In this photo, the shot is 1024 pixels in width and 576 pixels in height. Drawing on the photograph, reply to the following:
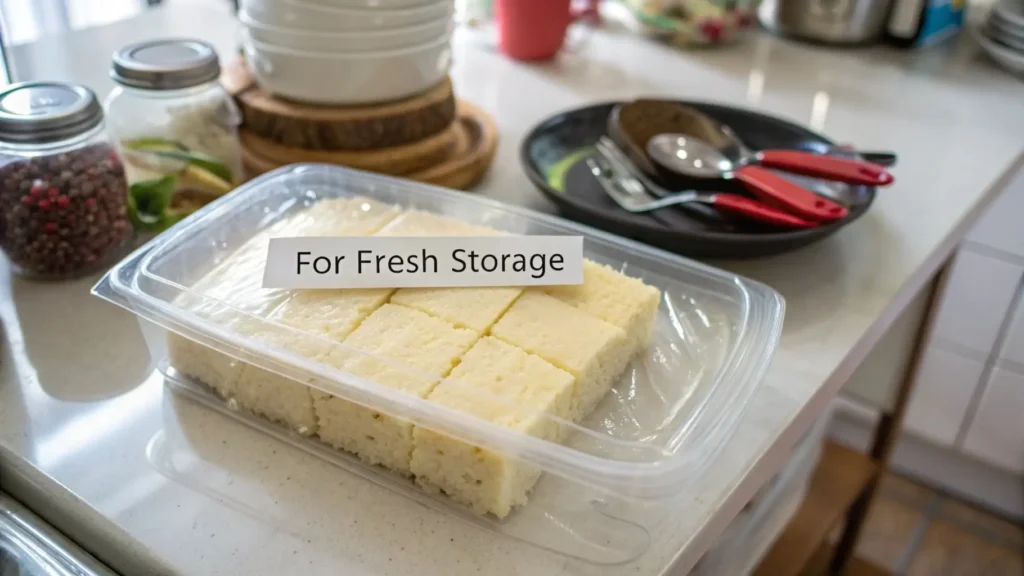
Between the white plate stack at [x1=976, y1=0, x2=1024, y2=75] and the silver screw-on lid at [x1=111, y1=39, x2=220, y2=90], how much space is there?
1.18m

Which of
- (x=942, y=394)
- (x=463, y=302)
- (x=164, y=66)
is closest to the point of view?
(x=463, y=302)

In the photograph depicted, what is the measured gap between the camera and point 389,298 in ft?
1.96

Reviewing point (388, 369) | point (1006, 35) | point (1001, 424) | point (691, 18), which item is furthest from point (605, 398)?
point (1001, 424)

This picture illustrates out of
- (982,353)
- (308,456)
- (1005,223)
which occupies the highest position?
(308,456)

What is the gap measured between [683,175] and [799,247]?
0.14 meters

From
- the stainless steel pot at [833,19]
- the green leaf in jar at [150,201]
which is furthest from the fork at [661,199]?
the stainless steel pot at [833,19]

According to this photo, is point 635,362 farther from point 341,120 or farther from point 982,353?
point 982,353

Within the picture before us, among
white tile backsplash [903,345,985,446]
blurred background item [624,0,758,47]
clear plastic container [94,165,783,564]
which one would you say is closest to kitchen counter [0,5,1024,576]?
clear plastic container [94,165,783,564]

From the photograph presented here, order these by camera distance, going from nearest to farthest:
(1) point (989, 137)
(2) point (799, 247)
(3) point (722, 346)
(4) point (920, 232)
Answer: (3) point (722, 346), (2) point (799, 247), (4) point (920, 232), (1) point (989, 137)

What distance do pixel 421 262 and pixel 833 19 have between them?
1060 mm

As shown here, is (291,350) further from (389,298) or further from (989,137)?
(989,137)

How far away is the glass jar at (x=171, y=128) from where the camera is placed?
743 mm

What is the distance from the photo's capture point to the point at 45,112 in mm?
643

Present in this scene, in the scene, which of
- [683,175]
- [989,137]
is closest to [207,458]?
[683,175]
